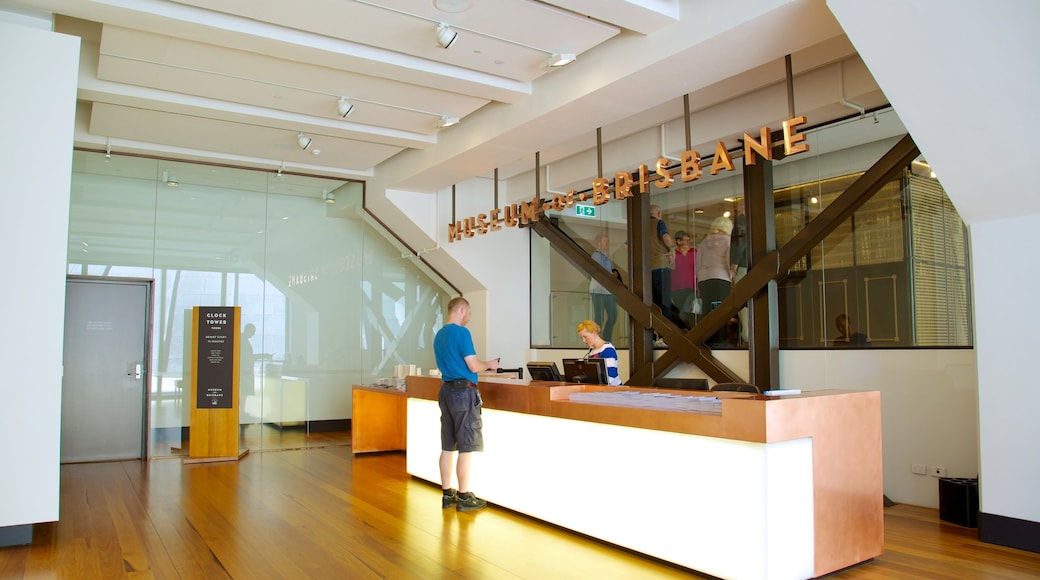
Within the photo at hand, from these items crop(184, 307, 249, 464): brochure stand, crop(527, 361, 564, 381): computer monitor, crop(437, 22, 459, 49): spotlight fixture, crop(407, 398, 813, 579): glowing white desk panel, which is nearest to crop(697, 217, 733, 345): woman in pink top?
crop(527, 361, 564, 381): computer monitor

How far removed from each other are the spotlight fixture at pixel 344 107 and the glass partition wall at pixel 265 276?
3176 mm

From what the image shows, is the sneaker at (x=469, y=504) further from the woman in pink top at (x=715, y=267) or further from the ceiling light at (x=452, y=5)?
the ceiling light at (x=452, y=5)

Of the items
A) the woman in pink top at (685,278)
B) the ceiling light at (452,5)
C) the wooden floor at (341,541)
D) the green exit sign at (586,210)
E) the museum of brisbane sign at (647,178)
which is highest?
the ceiling light at (452,5)

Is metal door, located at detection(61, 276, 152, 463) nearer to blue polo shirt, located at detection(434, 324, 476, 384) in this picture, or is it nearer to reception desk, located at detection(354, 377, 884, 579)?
blue polo shirt, located at detection(434, 324, 476, 384)

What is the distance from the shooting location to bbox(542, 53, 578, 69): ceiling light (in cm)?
589

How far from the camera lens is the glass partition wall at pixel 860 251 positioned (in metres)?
6.04

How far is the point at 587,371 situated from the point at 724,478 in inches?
86.3

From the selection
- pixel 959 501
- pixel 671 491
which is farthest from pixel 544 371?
pixel 959 501

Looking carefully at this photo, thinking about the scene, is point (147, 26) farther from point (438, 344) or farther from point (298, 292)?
point (298, 292)

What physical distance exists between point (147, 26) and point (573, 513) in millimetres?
4769

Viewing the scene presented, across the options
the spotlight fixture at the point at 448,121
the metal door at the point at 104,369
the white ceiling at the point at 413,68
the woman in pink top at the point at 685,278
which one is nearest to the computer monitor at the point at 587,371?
the white ceiling at the point at 413,68

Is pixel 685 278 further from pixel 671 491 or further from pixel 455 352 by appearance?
pixel 671 491

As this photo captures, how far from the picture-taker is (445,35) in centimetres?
547

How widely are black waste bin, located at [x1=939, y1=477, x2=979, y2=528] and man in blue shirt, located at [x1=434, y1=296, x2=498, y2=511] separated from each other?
11.8ft
